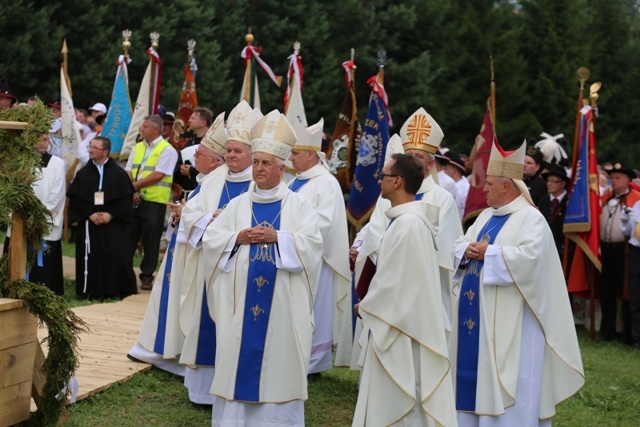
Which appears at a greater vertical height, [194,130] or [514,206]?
[194,130]

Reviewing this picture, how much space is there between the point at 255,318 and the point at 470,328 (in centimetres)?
153

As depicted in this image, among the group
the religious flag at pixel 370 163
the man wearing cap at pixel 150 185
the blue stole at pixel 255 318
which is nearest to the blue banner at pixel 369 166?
the religious flag at pixel 370 163

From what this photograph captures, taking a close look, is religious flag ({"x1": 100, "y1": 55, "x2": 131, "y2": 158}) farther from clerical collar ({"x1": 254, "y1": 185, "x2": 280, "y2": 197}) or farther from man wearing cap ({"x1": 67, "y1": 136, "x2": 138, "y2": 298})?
→ clerical collar ({"x1": 254, "y1": 185, "x2": 280, "y2": 197})

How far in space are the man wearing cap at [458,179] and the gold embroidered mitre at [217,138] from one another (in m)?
6.03

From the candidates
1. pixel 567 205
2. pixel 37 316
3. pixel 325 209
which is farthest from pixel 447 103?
pixel 37 316

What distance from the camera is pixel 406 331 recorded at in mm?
6918

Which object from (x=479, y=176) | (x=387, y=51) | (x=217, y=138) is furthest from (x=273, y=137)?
(x=387, y=51)

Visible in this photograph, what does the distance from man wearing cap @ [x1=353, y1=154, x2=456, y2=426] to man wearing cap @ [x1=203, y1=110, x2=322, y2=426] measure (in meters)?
0.76

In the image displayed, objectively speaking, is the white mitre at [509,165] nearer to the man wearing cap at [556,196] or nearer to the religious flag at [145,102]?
the man wearing cap at [556,196]

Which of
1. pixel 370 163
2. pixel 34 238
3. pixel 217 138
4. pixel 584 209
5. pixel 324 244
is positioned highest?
pixel 217 138

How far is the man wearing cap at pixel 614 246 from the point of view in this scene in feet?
43.4

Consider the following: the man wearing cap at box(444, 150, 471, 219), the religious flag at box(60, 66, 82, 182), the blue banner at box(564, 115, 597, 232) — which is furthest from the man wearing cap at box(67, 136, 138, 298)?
the blue banner at box(564, 115, 597, 232)

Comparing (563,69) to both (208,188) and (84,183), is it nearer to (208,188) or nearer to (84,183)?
(84,183)

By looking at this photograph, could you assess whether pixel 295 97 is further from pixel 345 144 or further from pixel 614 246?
pixel 614 246
